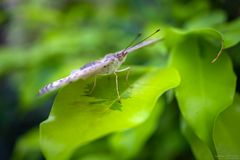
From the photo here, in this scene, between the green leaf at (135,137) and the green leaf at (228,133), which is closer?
the green leaf at (228,133)

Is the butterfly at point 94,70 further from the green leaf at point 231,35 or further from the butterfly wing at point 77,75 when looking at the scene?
the green leaf at point 231,35

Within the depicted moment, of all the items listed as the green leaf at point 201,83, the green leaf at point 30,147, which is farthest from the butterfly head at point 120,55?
the green leaf at point 30,147

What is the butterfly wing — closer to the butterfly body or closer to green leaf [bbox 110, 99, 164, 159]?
the butterfly body

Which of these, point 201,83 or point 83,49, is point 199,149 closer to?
point 201,83

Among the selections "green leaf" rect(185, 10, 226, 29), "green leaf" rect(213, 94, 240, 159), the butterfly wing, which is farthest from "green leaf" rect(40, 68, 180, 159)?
"green leaf" rect(185, 10, 226, 29)

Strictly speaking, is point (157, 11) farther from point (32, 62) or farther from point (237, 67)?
point (237, 67)

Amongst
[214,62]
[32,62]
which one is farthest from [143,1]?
[214,62]
